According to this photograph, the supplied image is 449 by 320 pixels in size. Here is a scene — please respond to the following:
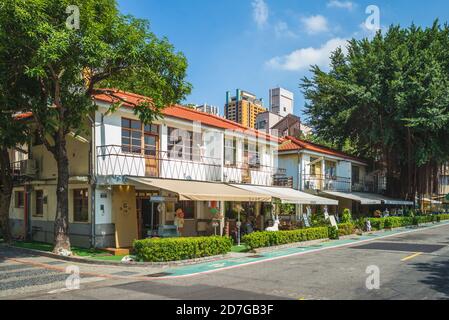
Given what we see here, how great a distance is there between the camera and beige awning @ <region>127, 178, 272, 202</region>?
18016mm

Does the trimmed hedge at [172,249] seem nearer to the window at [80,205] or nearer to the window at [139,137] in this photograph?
the window at [80,205]

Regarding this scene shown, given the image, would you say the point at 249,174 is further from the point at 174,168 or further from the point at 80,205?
the point at 80,205

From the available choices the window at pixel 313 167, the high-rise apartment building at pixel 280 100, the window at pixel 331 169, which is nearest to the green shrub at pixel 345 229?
the window at pixel 313 167

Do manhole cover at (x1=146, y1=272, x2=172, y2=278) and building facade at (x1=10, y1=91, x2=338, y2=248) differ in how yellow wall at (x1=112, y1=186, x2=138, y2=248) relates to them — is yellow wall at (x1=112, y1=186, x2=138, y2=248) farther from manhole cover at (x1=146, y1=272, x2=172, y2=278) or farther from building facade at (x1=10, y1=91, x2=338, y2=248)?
manhole cover at (x1=146, y1=272, x2=172, y2=278)

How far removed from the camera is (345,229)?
29.0m

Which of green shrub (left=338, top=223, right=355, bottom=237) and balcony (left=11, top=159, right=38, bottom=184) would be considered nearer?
balcony (left=11, top=159, right=38, bottom=184)

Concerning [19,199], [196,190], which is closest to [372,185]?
[196,190]

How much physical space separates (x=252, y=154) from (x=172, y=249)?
14.7 metres

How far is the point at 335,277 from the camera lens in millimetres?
13531

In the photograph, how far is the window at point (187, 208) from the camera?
2384cm

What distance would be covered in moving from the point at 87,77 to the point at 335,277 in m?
12.8

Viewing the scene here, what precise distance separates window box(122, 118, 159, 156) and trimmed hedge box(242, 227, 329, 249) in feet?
21.7

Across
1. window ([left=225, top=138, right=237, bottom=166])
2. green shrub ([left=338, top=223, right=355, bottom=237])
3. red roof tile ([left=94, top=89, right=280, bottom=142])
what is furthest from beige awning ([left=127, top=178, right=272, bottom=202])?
green shrub ([left=338, top=223, right=355, bottom=237])

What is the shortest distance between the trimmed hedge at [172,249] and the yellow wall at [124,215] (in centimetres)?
384
